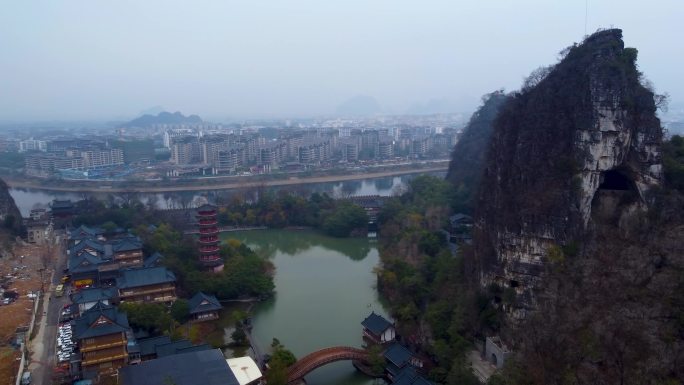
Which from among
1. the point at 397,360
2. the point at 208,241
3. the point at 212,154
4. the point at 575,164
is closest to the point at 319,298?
the point at 208,241

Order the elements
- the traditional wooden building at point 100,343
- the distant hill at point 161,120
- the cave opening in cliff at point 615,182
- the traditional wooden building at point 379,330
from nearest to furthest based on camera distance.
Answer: the traditional wooden building at point 100,343, the cave opening in cliff at point 615,182, the traditional wooden building at point 379,330, the distant hill at point 161,120

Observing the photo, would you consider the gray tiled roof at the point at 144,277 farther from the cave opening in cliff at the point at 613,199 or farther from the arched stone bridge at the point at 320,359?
the cave opening in cliff at the point at 613,199

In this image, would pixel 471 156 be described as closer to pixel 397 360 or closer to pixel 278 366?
pixel 397 360

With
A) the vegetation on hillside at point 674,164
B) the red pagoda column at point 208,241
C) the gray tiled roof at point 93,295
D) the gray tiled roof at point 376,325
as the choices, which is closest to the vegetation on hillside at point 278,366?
the gray tiled roof at point 376,325

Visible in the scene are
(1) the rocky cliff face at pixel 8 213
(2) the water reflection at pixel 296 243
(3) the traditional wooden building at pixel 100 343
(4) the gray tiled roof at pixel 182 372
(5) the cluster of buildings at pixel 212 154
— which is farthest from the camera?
(5) the cluster of buildings at pixel 212 154

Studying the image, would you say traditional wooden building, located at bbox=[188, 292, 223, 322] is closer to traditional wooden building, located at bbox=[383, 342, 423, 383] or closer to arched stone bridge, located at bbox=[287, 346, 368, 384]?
arched stone bridge, located at bbox=[287, 346, 368, 384]

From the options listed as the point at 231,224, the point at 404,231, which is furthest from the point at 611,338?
the point at 231,224
